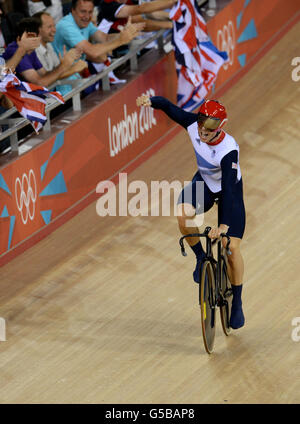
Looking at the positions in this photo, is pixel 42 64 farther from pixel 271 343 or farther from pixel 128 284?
pixel 271 343

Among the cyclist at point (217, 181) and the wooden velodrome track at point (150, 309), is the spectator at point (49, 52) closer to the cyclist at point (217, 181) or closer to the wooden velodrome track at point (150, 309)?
the wooden velodrome track at point (150, 309)

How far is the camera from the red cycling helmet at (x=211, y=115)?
601cm

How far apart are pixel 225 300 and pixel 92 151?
2.77m

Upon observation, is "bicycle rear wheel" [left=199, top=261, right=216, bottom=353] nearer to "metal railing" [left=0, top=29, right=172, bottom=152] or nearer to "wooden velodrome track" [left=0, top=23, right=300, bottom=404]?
"wooden velodrome track" [left=0, top=23, right=300, bottom=404]

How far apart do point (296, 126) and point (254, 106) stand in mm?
625

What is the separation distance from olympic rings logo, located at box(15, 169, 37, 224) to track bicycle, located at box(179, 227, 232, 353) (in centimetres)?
210

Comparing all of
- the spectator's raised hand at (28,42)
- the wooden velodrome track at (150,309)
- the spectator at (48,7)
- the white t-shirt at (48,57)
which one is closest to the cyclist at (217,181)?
the wooden velodrome track at (150,309)

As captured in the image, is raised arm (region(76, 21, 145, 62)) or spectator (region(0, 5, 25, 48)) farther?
spectator (region(0, 5, 25, 48))

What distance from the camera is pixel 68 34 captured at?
855 cm

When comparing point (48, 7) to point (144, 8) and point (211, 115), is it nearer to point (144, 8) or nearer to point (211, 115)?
point (144, 8)

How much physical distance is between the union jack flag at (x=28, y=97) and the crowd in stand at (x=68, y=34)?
0.57 feet

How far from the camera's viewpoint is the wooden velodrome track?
601 centimetres

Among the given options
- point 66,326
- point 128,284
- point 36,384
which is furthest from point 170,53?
point 36,384

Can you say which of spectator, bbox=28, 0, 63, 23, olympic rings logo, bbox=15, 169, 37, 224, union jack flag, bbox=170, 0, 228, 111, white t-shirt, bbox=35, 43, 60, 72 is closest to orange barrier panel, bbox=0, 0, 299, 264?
olympic rings logo, bbox=15, 169, 37, 224
